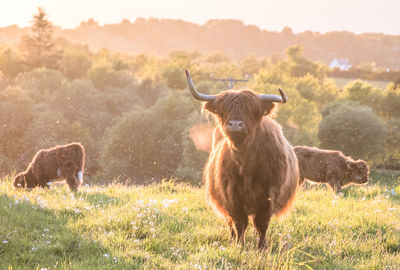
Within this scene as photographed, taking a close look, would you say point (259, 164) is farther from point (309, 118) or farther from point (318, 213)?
point (309, 118)

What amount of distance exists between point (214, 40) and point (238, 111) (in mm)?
168945

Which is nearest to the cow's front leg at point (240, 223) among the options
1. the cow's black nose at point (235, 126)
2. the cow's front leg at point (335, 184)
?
the cow's black nose at point (235, 126)

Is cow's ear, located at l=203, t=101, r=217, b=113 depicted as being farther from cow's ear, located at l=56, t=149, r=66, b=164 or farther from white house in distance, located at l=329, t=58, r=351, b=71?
white house in distance, located at l=329, t=58, r=351, b=71

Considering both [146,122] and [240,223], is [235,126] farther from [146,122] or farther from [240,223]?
[146,122]

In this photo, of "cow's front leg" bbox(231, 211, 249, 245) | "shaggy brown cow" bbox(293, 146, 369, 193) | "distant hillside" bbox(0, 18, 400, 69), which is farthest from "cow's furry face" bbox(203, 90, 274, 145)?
"distant hillside" bbox(0, 18, 400, 69)

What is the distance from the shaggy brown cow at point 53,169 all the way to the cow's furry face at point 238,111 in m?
6.78

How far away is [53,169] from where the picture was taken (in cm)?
1059

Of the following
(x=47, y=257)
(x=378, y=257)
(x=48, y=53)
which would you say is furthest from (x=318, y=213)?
(x=48, y=53)

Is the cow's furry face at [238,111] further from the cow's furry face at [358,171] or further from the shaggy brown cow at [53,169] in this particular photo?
the cow's furry face at [358,171]

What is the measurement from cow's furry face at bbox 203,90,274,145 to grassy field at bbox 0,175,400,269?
1363 millimetres

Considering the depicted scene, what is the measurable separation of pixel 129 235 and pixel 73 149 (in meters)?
6.29

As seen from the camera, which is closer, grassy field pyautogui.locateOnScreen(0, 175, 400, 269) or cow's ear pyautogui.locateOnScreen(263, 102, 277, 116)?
grassy field pyautogui.locateOnScreen(0, 175, 400, 269)

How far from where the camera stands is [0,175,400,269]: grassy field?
4375mm

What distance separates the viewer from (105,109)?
51500mm
